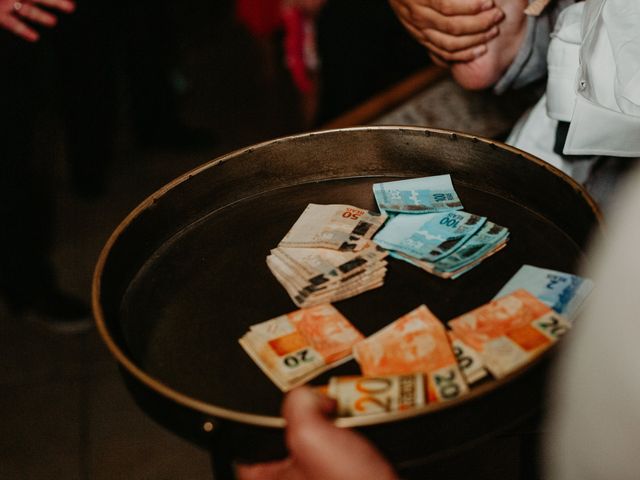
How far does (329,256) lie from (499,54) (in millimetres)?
654

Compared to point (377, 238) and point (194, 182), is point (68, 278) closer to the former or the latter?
point (194, 182)

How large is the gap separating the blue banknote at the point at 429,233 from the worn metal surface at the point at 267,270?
1.2 inches

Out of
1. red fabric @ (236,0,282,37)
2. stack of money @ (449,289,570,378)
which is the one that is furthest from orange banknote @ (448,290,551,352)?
red fabric @ (236,0,282,37)

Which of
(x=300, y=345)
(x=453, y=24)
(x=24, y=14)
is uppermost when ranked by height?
(x=453, y=24)

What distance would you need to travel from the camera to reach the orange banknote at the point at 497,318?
78 centimetres

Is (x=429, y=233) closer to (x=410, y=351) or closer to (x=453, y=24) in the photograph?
(x=410, y=351)

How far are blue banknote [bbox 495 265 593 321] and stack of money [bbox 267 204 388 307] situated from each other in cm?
17

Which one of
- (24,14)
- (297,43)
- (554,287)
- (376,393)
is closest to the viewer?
(376,393)

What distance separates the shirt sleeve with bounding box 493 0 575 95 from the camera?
132 cm

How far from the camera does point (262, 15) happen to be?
2.85m

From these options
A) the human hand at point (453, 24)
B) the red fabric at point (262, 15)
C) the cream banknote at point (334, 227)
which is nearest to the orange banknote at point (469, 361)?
the cream banknote at point (334, 227)

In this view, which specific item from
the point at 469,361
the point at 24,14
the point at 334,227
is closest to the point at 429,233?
the point at 334,227

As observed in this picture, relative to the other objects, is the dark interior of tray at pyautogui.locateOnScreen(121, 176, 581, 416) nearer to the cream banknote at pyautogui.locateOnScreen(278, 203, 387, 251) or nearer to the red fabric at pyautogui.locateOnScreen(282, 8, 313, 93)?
the cream banknote at pyautogui.locateOnScreen(278, 203, 387, 251)

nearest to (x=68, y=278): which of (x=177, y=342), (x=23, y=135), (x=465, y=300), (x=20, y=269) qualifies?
(x=20, y=269)
